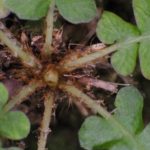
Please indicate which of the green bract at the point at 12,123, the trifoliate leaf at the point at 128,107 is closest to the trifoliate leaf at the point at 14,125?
the green bract at the point at 12,123

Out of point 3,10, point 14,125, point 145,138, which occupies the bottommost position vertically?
point 145,138

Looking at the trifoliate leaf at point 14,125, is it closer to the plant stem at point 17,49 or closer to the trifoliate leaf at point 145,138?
the plant stem at point 17,49

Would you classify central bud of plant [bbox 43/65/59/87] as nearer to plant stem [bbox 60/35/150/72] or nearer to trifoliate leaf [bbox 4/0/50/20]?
plant stem [bbox 60/35/150/72]

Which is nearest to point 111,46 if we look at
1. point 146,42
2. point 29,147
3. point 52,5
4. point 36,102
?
point 146,42

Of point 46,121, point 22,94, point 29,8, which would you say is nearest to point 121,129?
point 46,121

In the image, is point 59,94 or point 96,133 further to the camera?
point 59,94

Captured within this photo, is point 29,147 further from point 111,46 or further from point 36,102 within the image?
point 111,46

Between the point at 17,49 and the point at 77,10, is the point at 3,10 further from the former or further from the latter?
the point at 77,10
